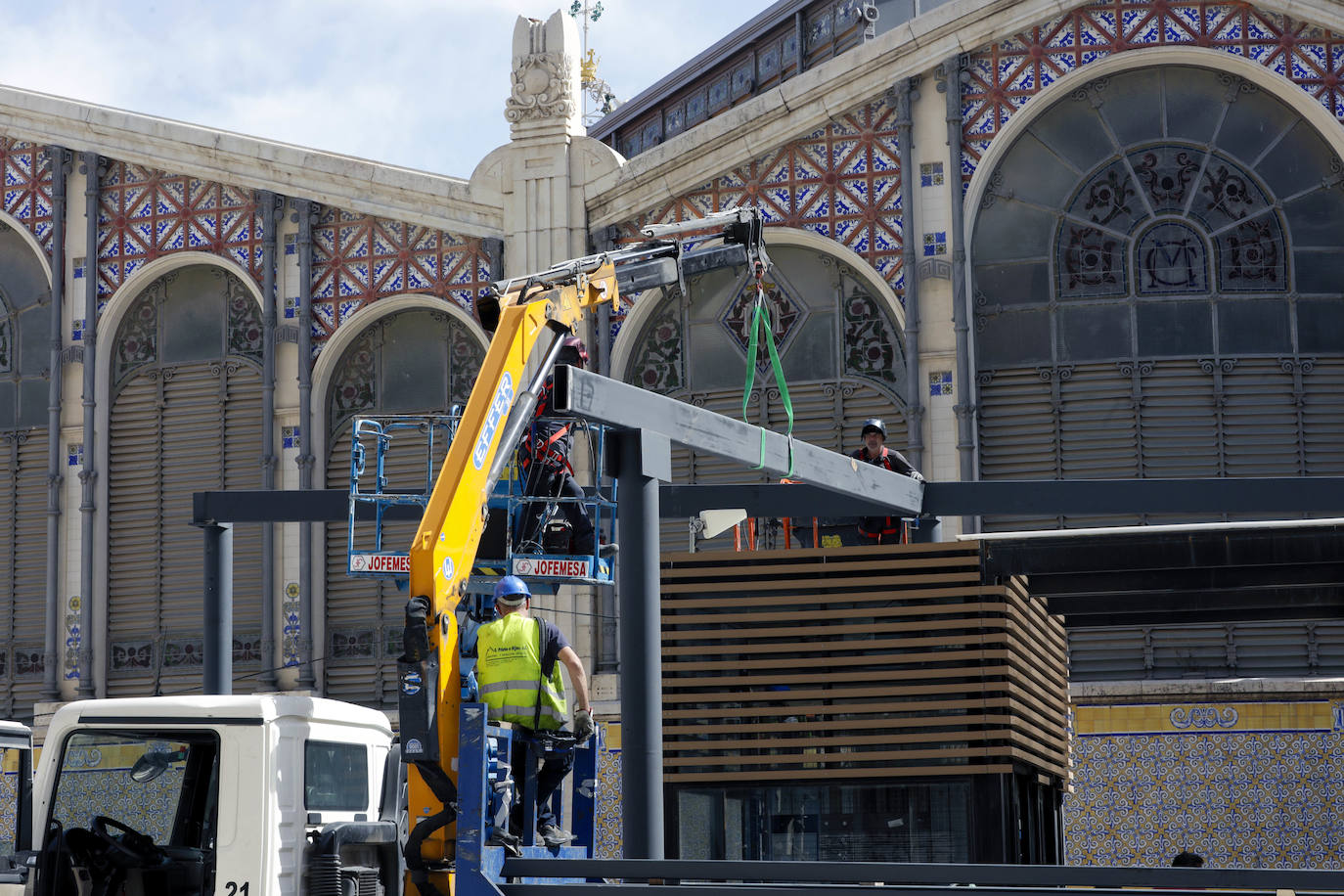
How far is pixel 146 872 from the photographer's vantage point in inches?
341

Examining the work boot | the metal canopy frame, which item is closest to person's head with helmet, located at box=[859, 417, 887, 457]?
the metal canopy frame

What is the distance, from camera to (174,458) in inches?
888

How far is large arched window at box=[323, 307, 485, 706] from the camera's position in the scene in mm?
21484

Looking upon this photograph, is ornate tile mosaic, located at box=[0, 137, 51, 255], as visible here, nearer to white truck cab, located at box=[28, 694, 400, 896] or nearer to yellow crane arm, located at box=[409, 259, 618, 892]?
yellow crane arm, located at box=[409, 259, 618, 892]

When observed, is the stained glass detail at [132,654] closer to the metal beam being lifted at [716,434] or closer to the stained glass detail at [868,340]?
the stained glass detail at [868,340]

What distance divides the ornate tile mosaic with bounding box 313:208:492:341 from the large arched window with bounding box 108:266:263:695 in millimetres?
1208

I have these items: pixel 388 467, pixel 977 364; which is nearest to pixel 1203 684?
pixel 977 364

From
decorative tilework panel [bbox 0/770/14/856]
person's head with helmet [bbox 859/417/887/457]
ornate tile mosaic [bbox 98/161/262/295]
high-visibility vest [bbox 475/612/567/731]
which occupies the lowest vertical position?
decorative tilework panel [bbox 0/770/14/856]

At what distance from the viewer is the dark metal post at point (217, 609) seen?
50.5 ft

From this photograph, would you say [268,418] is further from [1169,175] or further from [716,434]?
[716,434]

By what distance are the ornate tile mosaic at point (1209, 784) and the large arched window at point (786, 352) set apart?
4.20 metres

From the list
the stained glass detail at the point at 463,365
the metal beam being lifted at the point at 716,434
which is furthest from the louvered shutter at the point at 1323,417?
the stained glass detail at the point at 463,365

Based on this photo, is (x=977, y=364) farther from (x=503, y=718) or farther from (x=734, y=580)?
(x=503, y=718)

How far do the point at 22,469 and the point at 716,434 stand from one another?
15656 mm
